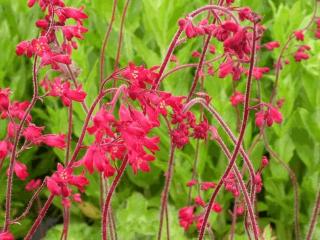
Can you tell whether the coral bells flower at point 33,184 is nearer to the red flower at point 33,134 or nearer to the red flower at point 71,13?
the red flower at point 33,134

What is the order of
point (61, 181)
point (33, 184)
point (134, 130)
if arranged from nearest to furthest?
point (134, 130) < point (61, 181) < point (33, 184)

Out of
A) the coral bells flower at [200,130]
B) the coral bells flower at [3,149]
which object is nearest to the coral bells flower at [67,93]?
the coral bells flower at [3,149]

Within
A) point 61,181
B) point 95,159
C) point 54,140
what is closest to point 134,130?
point 95,159

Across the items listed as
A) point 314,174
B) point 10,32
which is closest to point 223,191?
point 314,174

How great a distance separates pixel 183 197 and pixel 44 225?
83cm

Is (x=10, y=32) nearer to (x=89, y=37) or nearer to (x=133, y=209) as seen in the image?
(x=89, y=37)

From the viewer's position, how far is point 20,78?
379cm

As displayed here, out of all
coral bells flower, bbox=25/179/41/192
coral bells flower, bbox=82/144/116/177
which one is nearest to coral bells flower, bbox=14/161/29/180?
coral bells flower, bbox=82/144/116/177

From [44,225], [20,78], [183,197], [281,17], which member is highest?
[281,17]

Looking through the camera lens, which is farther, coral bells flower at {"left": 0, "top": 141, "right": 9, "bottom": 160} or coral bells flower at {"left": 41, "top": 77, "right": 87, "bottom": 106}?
coral bells flower at {"left": 0, "top": 141, "right": 9, "bottom": 160}

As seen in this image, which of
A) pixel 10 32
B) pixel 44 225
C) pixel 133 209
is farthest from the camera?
pixel 10 32

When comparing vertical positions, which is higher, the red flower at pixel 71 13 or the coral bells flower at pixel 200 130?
the red flower at pixel 71 13

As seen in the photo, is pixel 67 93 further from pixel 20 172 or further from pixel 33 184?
pixel 33 184

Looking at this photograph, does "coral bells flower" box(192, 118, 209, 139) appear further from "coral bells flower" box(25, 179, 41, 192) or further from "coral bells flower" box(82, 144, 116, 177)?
"coral bells flower" box(25, 179, 41, 192)
